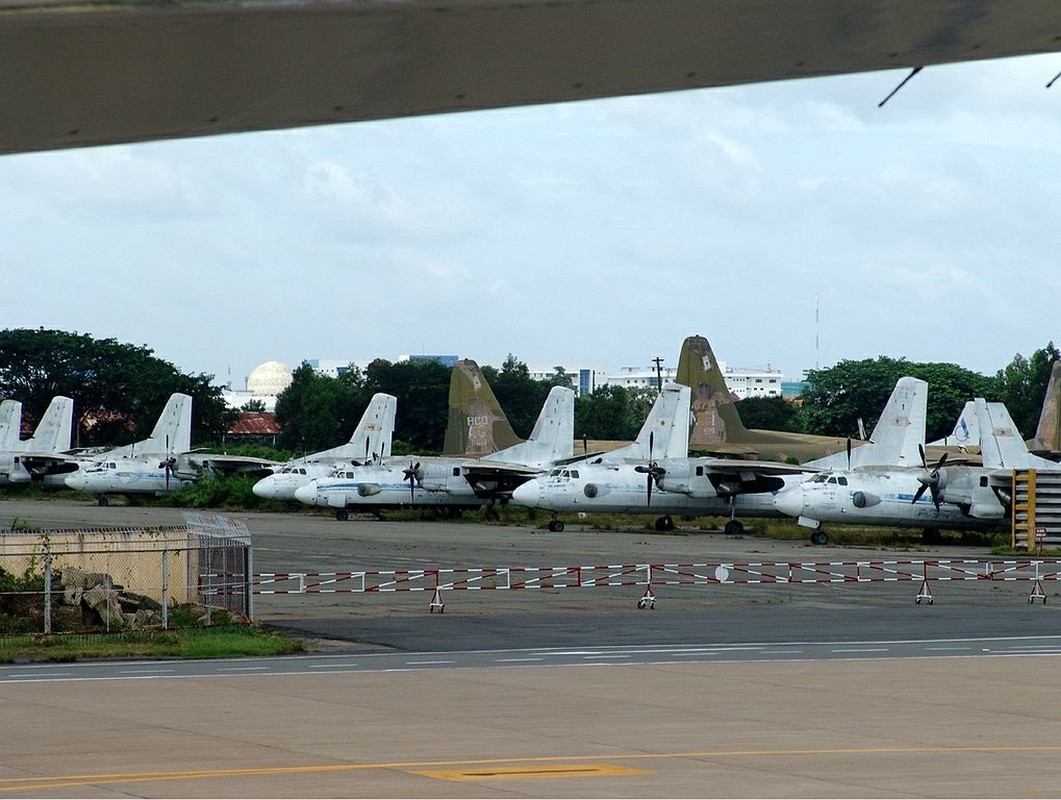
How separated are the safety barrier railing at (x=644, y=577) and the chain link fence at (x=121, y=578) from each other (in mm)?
3873

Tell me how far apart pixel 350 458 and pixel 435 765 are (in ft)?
204

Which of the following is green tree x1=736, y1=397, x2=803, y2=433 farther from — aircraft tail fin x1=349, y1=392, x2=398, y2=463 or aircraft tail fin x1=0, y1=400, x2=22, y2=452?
aircraft tail fin x1=349, y1=392, x2=398, y2=463

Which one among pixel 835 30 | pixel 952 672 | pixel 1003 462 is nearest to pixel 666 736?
pixel 952 672

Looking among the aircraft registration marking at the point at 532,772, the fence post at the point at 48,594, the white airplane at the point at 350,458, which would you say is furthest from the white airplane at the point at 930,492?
the aircraft registration marking at the point at 532,772

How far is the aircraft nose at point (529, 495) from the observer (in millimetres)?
61500

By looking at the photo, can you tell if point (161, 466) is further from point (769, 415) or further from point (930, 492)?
point (769, 415)

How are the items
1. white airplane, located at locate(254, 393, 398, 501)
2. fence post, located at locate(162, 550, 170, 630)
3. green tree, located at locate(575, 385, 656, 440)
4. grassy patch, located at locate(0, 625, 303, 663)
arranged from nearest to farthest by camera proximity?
grassy patch, located at locate(0, 625, 303, 663)
fence post, located at locate(162, 550, 170, 630)
white airplane, located at locate(254, 393, 398, 501)
green tree, located at locate(575, 385, 656, 440)

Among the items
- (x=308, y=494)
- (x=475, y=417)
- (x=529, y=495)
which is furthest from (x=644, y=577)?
(x=475, y=417)

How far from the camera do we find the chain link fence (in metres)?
26.2

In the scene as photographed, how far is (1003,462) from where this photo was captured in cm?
5506

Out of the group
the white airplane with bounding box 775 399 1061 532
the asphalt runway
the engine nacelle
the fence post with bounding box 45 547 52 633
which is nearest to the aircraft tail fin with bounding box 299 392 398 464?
the white airplane with bounding box 775 399 1061 532

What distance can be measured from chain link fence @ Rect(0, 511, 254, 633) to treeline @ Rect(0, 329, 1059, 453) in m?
97.1

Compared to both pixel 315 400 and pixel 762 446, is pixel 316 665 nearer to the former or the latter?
pixel 762 446

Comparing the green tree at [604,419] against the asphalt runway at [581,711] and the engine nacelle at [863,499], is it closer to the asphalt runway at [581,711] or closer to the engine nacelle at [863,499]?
the engine nacelle at [863,499]
